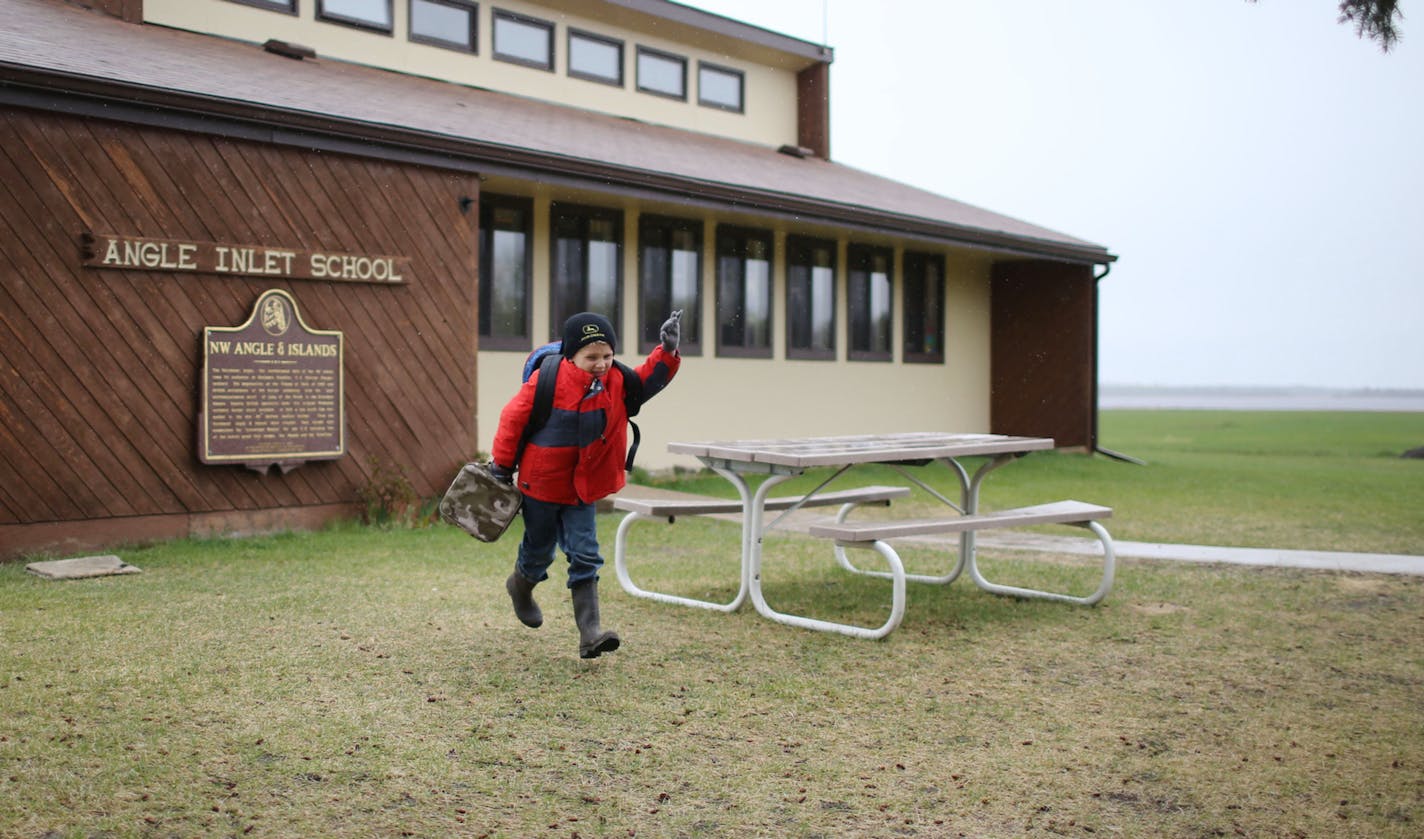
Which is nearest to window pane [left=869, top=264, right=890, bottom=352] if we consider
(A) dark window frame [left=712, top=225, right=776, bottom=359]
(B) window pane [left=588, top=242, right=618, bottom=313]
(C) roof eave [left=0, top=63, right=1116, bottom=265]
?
(C) roof eave [left=0, top=63, right=1116, bottom=265]

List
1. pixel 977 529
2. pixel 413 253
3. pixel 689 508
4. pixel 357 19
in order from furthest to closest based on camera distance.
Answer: pixel 357 19
pixel 413 253
pixel 689 508
pixel 977 529

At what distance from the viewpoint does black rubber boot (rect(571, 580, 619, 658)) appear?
214 inches

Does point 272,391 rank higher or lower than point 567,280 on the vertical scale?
lower

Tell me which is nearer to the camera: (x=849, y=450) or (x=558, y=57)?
(x=849, y=450)

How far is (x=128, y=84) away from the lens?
8.70m

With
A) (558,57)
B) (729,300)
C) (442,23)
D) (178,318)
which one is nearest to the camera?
(178,318)

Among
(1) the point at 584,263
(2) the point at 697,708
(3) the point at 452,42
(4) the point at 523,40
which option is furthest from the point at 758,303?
(2) the point at 697,708

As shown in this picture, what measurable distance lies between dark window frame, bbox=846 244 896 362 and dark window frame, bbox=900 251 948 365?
346 mm

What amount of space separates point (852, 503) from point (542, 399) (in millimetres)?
3041

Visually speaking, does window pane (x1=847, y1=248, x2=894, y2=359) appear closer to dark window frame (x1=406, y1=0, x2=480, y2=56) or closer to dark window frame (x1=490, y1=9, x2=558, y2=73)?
dark window frame (x1=490, y1=9, x2=558, y2=73)

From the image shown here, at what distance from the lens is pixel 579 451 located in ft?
18.2

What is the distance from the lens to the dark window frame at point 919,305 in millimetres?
18859

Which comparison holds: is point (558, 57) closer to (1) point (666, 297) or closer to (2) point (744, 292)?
(1) point (666, 297)

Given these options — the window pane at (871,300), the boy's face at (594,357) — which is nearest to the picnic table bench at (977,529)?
the boy's face at (594,357)
